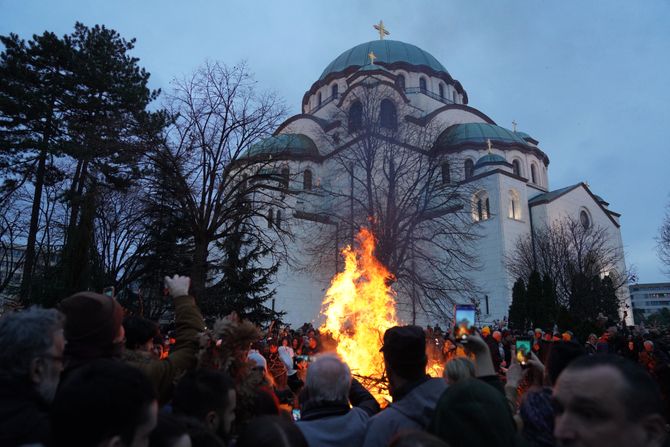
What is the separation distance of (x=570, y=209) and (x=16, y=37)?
4088 centimetres

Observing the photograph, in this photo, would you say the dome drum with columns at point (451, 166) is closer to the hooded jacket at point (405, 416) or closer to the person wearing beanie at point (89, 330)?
the hooded jacket at point (405, 416)

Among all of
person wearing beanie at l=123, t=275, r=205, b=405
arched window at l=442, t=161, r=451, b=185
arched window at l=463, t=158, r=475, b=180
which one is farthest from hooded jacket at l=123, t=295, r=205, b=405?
arched window at l=463, t=158, r=475, b=180

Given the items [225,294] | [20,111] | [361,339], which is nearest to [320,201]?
[225,294]

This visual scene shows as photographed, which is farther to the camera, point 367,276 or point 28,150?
point 28,150

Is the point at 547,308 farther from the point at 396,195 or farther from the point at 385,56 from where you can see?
the point at 385,56

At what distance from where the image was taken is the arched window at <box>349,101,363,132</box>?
71.5 feet

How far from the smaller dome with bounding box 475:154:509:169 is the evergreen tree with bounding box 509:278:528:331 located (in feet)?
36.6

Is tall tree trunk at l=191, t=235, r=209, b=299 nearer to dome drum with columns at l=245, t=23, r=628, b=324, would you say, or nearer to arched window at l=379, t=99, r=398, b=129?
arched window at l=379, t=99, r=398, b=129

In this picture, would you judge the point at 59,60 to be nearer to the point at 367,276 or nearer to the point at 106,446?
the point at 367,276

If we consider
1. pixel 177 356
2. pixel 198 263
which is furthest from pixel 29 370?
pixel 198 263

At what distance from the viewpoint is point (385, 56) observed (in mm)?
46438

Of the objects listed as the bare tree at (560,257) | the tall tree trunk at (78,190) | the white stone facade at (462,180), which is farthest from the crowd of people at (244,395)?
the bare tree at (560,257)

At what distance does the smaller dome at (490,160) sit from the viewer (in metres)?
36.4

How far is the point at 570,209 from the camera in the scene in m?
39.9
